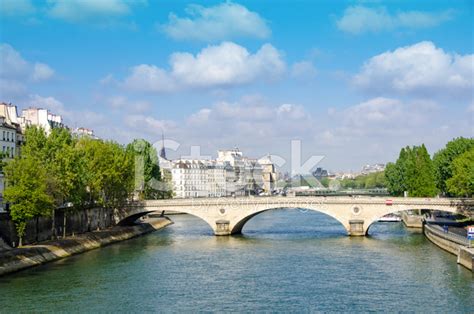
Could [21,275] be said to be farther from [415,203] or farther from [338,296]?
[415,203]

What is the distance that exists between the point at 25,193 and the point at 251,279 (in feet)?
62.3

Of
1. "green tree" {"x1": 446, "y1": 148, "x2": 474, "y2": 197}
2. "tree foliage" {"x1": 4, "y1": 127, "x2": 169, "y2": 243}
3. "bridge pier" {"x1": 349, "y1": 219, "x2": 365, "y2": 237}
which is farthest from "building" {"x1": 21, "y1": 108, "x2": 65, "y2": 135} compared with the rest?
"green tree" {"x1": 446, "y1": 148, "x2": 474, "y2": 197}

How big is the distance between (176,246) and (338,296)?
2814 cm

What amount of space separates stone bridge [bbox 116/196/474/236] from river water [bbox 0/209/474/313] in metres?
4.34

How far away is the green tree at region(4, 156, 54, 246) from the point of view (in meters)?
50.3

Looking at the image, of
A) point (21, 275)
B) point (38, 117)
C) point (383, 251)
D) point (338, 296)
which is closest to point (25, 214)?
point (21, 275)

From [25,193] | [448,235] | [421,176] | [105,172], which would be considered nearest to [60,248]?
[25,193]

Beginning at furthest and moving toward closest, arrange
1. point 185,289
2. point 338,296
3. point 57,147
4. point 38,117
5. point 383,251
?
point 38,117, point 57,147, point 383,251, point 185,289, point 338,296

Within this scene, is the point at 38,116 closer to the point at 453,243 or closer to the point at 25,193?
the point at 25,193

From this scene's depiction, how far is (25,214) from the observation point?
50.2m

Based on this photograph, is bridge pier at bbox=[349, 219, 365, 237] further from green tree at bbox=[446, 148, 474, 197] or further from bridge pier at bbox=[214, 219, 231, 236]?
bridge pier at bbox=[214, 219, 231, 236]

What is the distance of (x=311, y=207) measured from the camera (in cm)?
7025

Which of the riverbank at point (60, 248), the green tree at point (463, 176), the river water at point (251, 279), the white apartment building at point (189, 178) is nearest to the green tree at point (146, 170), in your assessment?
the riverbank at point (60, 248)

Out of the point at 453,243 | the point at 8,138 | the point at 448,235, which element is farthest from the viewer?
the point at 8,138
